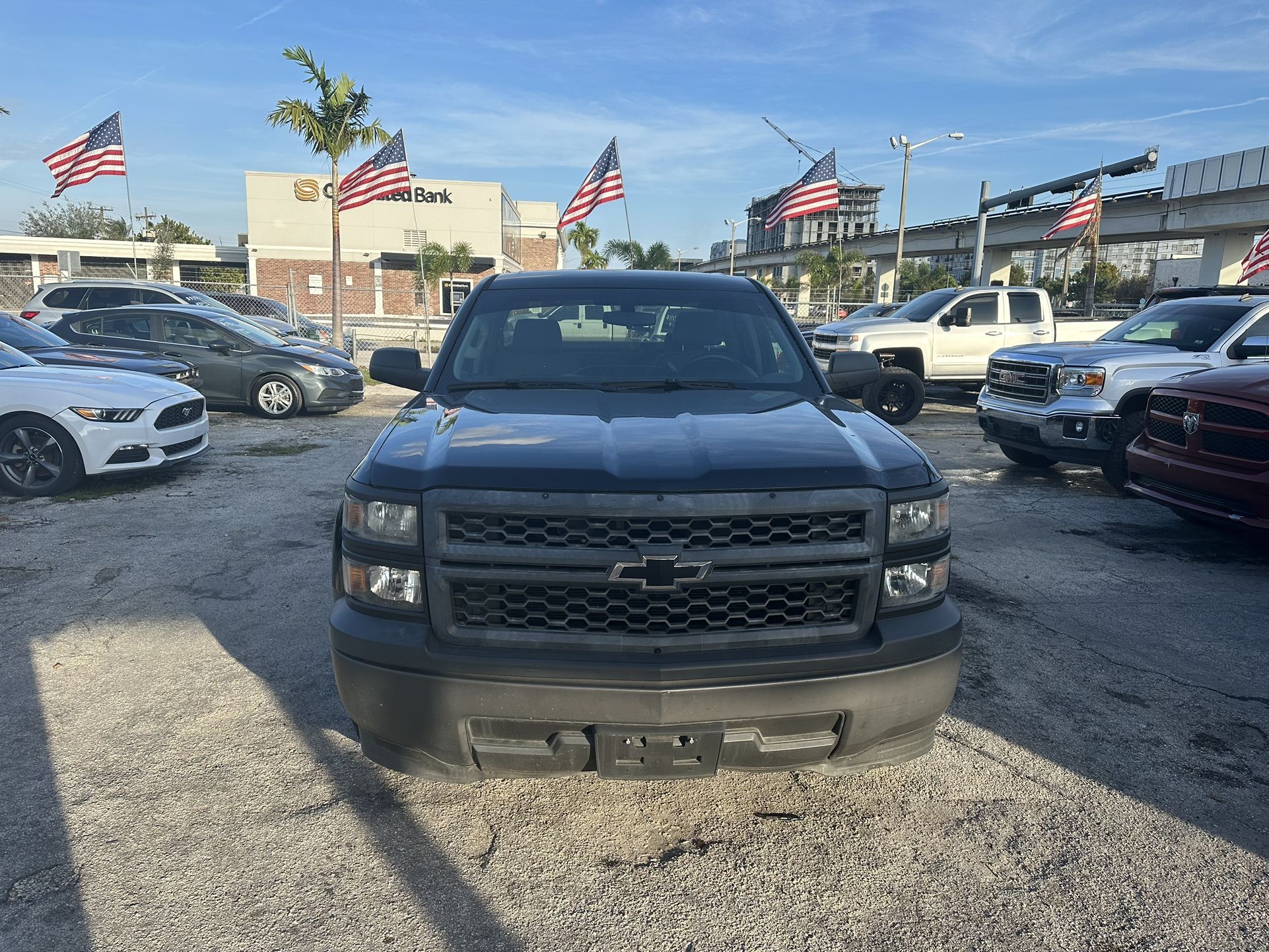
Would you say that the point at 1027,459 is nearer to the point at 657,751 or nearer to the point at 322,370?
the point at 657,751

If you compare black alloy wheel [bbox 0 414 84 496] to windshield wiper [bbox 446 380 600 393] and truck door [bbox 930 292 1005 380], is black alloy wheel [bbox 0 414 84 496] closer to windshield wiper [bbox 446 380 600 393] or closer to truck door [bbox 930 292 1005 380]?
windshield wiper [bbox 446 380 600 393]

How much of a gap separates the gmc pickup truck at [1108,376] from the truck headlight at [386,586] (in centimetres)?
726

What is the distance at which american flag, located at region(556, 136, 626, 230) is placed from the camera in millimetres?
20297

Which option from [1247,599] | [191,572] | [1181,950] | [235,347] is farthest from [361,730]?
[235,347]

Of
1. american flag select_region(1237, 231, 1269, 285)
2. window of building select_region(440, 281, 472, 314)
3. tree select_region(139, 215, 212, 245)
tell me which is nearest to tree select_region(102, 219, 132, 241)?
tree select_region(139, 215, 212, 245)

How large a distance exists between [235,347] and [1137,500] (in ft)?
37.7

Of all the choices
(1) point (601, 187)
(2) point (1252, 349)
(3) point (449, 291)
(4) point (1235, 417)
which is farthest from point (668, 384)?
(3) point (449, 291)

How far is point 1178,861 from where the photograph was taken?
2.71 m

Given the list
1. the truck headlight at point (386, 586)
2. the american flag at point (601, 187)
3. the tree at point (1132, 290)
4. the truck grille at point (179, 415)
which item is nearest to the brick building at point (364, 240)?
the american flag at point (601, 187)

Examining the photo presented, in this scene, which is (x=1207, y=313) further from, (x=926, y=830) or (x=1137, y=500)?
(x=926, y=830)

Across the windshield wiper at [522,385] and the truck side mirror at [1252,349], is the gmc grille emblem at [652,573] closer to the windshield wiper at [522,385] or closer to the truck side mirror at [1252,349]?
the windshield wiper at [522,385]

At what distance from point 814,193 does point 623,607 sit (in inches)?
849

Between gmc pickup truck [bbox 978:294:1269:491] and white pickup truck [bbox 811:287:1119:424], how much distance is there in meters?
3.68

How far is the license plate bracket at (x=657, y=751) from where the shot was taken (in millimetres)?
2369
